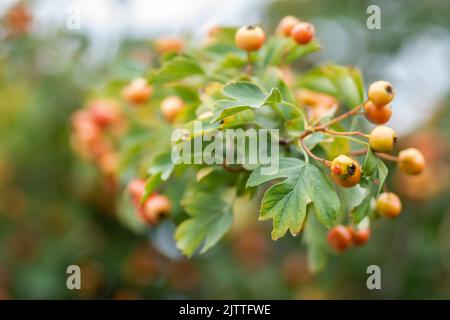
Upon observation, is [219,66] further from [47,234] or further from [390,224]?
[390,224]

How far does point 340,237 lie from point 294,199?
1.47ft

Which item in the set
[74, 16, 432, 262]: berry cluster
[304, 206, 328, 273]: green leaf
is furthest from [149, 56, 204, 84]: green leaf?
[304, 206, 328, 273]: green leaf

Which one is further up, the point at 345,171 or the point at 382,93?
the point at 382,93

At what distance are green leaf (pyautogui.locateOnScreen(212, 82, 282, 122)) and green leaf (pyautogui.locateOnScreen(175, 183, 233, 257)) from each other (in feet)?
1.30

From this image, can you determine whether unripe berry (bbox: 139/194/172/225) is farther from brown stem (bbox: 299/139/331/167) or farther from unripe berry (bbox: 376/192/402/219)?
unripe berry (bbox: 376/192/402/219)

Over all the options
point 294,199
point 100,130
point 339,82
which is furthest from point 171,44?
point 294,199

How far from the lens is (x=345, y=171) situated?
4.94ft

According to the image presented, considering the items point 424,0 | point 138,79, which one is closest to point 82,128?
point 138,79

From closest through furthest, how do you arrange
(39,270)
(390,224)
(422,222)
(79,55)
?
(79,55), (39,270), (422,222), (390,224)

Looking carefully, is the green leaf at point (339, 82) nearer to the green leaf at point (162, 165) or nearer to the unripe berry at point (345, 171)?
the unripe berry at point (345, 171)

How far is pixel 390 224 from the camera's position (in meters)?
4.39


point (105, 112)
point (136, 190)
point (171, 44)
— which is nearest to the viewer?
point (136, 190)

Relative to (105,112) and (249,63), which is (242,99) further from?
(105,112)
